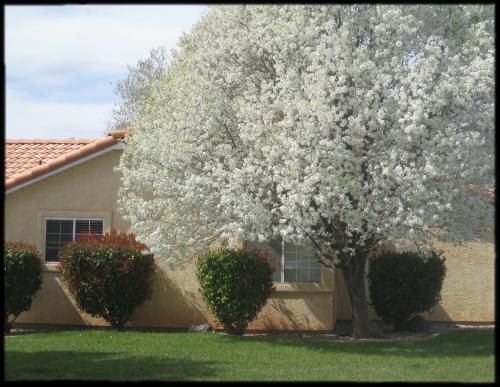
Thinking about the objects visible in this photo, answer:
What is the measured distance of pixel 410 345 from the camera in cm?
1524

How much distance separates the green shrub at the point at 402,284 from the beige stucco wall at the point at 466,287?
1931 mm

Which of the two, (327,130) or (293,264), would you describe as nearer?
(327,130)

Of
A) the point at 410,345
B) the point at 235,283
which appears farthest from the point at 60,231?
the point at 410,345

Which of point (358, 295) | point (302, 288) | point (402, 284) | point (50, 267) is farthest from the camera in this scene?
point (50, 267)

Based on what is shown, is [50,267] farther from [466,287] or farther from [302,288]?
[466,287]

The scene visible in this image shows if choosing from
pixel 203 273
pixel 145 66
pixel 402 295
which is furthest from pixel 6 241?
pixel 145 66

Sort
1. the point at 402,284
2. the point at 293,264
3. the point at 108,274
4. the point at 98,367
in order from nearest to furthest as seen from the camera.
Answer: the point at 98,367
the point at 108,274
the point at 402,284
the point at 293,264

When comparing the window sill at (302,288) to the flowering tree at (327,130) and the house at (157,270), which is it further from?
the flowering tree at (327,130)

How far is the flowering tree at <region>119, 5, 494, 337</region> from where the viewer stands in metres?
13.9

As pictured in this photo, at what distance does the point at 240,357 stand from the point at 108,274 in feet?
15.1

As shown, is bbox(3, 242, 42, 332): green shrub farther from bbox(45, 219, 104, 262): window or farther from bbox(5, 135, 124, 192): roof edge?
bbox(5, 135, 124, 192): roof edge

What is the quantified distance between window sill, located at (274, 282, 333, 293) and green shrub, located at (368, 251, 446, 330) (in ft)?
3.29

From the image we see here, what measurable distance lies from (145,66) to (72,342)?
2929 cm

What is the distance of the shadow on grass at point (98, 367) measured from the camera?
11961mm
